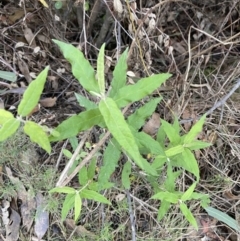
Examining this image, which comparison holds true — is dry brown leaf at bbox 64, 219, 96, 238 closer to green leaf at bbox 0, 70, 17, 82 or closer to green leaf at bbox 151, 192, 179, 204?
green leaf at bbox 151, 192, 179, 204

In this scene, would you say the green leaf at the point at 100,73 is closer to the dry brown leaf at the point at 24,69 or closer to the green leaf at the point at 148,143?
the green leaf at the point at 148,143

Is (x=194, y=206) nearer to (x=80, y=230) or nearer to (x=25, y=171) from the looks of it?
(x=80, y=230)

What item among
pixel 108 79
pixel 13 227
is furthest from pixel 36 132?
pixel 13 227

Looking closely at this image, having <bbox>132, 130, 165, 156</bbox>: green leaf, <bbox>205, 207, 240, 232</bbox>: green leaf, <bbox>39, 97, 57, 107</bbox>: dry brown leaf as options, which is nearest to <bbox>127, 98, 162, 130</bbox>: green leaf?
<bbox>132, 130, 165, 156</bbox>: green leaf

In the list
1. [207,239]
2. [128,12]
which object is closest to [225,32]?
[128,12]

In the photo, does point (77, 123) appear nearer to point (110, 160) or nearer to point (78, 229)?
point (110, 160)
